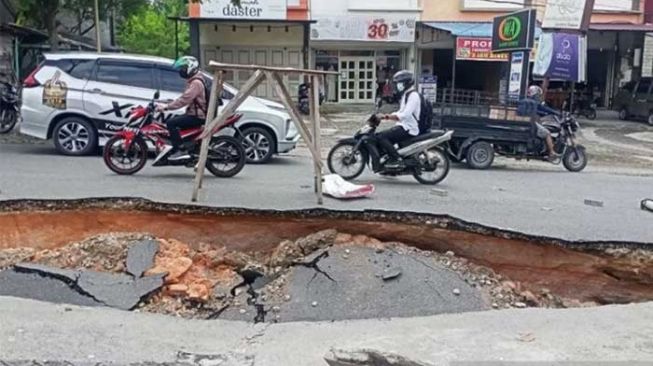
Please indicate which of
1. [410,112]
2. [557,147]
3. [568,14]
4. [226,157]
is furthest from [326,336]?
[568,14]

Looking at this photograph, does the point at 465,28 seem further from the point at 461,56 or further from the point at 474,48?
the point at 461,56

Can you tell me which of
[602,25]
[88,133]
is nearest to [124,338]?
[88,133]

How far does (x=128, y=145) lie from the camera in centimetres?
950

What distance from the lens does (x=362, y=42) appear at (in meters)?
28.4

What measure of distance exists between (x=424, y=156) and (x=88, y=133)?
603 cm

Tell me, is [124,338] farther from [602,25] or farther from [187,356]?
[602,25]

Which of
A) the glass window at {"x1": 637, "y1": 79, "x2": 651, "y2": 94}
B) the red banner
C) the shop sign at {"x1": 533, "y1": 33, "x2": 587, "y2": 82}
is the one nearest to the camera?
the shop sign at {"x1": 533, "y1": 33, "x2": 587, "y2": 82}

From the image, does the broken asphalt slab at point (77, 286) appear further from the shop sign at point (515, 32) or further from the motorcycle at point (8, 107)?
the shop sign at point (515, 32)

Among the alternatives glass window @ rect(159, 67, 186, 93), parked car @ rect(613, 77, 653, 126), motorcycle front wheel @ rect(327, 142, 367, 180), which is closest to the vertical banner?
motorcycle front wheel @ rect(327, 142, 367, 180)

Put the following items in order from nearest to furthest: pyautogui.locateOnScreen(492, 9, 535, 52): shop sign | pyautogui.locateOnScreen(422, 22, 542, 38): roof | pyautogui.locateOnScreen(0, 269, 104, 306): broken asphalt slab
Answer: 1. pyautogui.locateOnScreen(0, 269, 104, 306): broken asphalt slab
2. pyautogui.locateOnScreen(492, 9, 535, 52): shop sign
3. pyautogui.locateOnScreen(422, 22, 542, 38): roof

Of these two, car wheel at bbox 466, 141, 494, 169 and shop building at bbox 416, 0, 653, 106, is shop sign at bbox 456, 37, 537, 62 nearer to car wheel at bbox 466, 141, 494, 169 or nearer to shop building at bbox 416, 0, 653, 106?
shop building at bbox 416, 0, 653, 106

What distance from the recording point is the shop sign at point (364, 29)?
27.8 meters

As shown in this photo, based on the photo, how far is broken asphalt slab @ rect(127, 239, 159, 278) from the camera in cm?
614

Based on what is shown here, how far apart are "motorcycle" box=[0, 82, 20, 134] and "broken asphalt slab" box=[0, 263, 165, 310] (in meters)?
9.40
